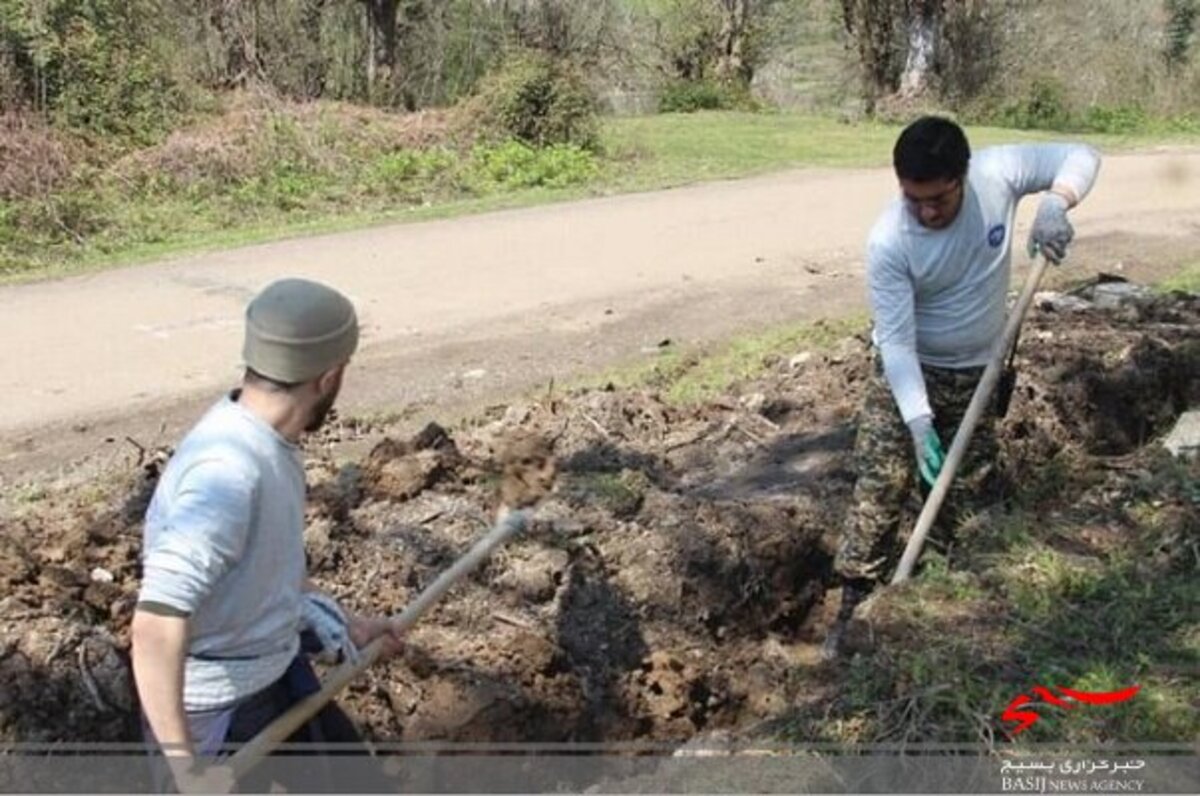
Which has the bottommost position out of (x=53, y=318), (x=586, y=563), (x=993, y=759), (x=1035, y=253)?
(x=53, y=318)

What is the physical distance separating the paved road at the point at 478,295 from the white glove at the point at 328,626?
4.05 metres

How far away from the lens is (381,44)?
2014 cm

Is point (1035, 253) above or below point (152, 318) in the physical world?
above

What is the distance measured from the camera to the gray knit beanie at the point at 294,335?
2416 millimetres

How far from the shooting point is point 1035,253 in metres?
4.49

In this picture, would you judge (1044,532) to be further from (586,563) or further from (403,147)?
(403,147)

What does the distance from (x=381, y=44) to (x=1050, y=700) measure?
1835 cm

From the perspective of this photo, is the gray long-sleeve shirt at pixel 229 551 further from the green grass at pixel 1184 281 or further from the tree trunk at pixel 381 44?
the tree trunk at pixel 381 44

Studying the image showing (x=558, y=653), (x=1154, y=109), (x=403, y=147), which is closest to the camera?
(x=558, y=653)

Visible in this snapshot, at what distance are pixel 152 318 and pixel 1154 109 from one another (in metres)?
18.2

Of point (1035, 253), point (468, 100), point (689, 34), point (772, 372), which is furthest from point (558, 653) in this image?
point (689, 34)

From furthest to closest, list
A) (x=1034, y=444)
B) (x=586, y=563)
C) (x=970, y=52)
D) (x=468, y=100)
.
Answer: (x=970, y=52) < (x=468, y=100) < (x=1034, y=444) < (x=586, y=563)

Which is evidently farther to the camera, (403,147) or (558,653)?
(403,147)

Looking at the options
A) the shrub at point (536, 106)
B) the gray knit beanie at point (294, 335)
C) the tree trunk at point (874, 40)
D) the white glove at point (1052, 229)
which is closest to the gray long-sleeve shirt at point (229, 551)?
the gray knit beanie at point (294, 335)
